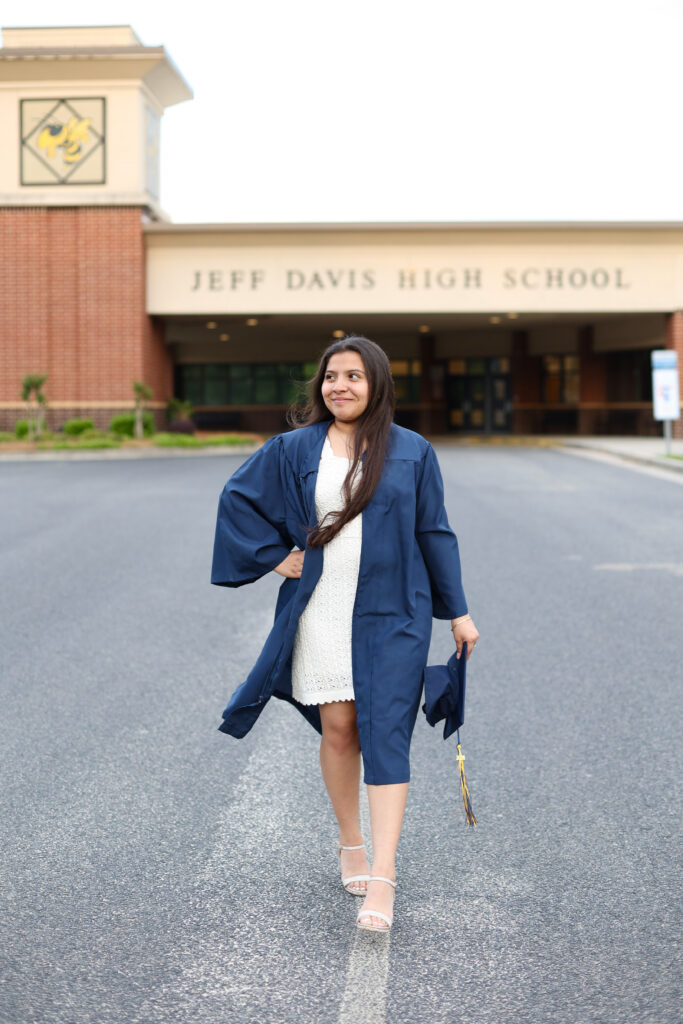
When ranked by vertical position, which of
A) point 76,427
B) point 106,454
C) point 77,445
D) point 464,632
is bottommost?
point 464,632

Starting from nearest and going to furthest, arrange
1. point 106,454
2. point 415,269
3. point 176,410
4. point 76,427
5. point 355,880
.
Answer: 1. point 355,880
2. point 106,454
3. point 76,427
4. point 415,269
5. point 176,410

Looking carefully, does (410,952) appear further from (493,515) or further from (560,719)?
(493,515)

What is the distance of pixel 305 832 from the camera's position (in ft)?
15.0

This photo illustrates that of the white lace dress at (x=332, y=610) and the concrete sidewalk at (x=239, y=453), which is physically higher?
the concrete sidewalk at (x=239, y=453)

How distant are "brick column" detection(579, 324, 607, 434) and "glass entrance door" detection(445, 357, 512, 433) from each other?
3626mm

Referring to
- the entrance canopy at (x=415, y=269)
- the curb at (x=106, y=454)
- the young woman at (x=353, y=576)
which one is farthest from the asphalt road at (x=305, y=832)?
the entrance canopy at (x=415, y=269)

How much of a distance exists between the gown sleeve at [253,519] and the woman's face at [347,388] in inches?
8.9

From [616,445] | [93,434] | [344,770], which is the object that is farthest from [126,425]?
[344,770]

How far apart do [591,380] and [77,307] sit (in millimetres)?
17971

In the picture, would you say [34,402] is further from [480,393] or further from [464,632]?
[464,632]

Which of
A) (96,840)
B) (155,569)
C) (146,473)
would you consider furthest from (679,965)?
(146,473)

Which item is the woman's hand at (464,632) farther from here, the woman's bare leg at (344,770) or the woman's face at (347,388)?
the woman's face at (347,388)

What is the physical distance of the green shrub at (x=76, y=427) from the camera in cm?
3152

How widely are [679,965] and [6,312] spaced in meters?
32.4
